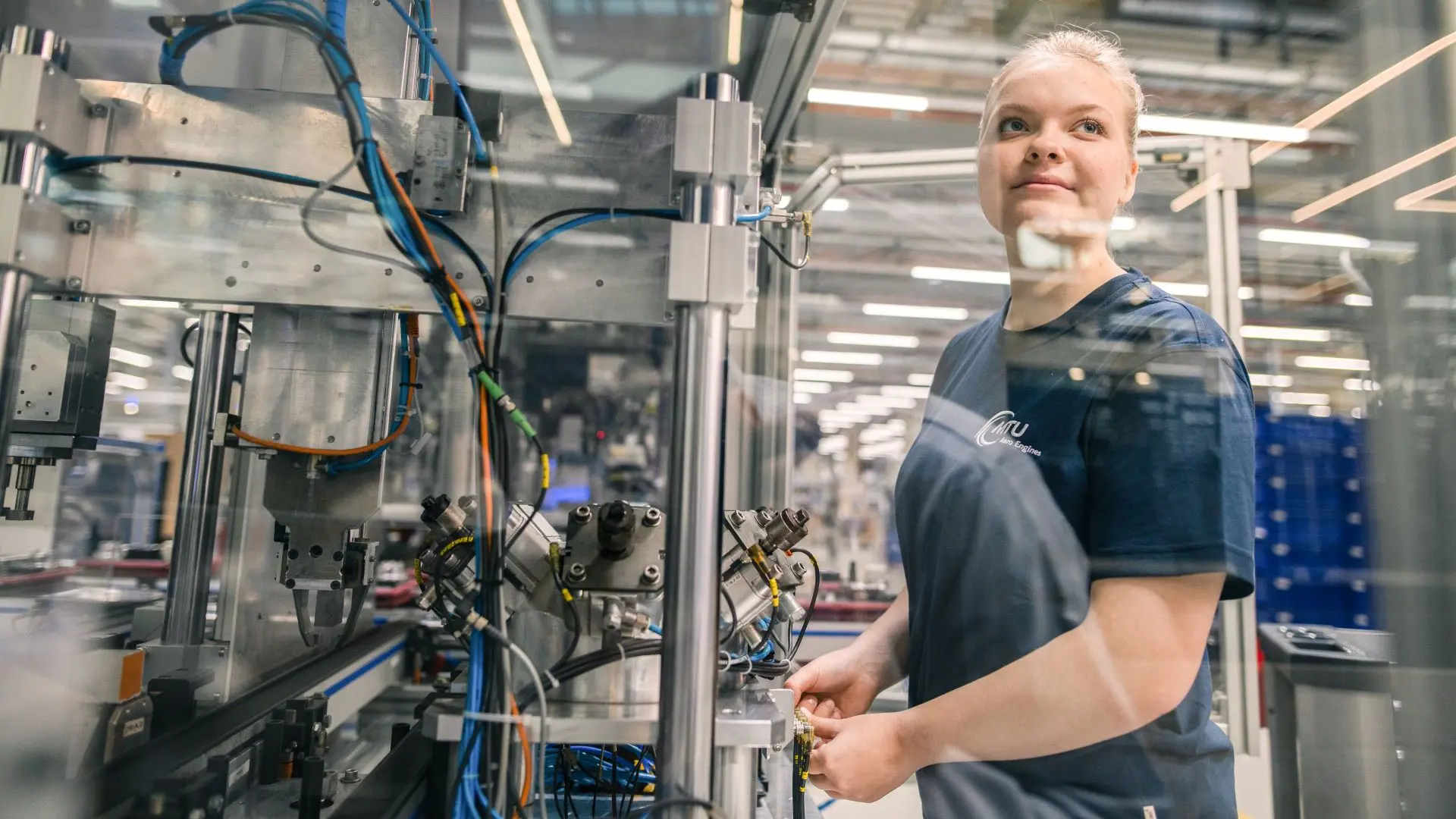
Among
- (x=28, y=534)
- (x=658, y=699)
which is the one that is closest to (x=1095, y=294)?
(x=658, y=699)

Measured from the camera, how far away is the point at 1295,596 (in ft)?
5.61

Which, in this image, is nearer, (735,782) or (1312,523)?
(735,782)

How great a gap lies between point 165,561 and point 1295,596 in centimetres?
270

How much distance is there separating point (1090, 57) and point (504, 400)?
1.21 metres

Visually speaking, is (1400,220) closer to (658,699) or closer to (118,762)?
(658,699)

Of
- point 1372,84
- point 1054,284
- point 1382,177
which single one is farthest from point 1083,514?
point 1372,84

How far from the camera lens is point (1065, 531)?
1.11 meters

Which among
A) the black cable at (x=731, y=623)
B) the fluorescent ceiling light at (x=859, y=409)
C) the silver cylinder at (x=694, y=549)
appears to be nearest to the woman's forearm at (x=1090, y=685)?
the black cable at (x=731, y=623)

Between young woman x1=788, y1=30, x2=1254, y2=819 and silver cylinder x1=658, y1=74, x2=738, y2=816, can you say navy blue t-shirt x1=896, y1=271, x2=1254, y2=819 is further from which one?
silver cylinder x1=658, y1=74, x2=738, y2=816

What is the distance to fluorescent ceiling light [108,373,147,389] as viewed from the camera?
1410mm

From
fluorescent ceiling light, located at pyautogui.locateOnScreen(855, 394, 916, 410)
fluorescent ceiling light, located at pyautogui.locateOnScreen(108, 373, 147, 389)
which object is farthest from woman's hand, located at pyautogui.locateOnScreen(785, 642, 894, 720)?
fluorescent ceiling light, located at pyautogui.locateOnScreen(108, 373, 147, 389)

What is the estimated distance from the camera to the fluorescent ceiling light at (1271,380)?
1673 mm

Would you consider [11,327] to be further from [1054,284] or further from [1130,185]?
[1130,185]

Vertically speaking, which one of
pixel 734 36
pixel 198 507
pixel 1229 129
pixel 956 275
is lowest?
pixel 198 507
